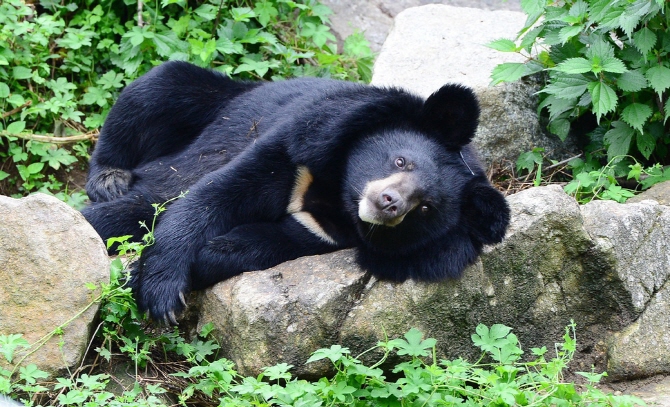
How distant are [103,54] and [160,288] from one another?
3.22 m

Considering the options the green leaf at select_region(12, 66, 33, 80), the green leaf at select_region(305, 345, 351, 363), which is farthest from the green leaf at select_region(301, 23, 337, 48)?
the green leaf at select_region(305, 345, 351, 363)

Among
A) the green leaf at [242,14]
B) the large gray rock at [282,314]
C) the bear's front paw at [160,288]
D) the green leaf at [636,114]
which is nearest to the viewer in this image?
the large gray rock at [282,314]

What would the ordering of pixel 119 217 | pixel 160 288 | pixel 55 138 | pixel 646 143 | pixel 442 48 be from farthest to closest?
pixel 442 48 < pixel 55 138 < pixel 646 143 < pixel 119 217 < pixel 160 288

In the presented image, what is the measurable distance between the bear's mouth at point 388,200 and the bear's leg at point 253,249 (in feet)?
1.42

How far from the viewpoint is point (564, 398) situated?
10.9 ft

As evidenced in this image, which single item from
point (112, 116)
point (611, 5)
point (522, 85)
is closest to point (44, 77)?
point (112, 116)

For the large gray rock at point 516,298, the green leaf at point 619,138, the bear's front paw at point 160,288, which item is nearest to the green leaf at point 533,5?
the green leaf at point 619,138

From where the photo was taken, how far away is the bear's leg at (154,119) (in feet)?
17.0

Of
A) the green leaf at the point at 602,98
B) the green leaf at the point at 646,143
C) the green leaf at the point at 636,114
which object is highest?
the green leaf at the point at 602,98

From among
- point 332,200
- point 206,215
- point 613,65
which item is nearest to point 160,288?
point 206,215

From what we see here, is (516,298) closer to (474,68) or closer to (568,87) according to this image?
(568,87)

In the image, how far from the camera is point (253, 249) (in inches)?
166

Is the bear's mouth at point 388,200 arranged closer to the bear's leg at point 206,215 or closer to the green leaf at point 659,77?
the bear's leg at point 206,215

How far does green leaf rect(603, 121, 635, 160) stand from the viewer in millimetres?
5391
